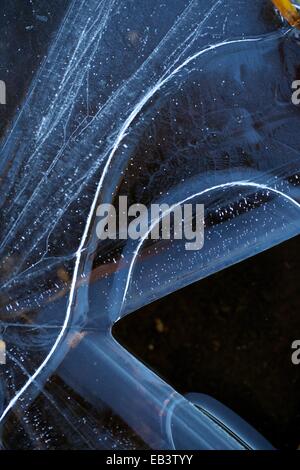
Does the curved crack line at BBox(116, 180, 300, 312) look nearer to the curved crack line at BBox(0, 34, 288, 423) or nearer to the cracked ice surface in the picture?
the cracked ice surface

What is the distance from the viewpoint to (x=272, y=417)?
121 cm

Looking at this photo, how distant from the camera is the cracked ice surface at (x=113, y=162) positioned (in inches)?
40.4

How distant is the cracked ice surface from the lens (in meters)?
1.03

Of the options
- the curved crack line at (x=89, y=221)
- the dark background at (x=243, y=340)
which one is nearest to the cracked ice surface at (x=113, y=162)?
the curved crack line at (x=89, y=221)

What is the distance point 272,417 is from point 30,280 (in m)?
0.68

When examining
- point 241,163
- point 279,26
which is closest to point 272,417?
point 241,163

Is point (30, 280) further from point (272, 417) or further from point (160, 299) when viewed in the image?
point (272, 417)

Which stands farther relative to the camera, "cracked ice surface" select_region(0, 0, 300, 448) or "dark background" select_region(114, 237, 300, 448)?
"dark background" select_region(114, 237, 300, 448)

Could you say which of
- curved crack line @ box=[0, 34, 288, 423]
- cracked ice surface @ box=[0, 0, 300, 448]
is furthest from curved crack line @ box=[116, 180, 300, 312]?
curved crack line @ box=[0, 34, 288, 423]

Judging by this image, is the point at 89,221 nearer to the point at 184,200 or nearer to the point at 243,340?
the point at 184,200

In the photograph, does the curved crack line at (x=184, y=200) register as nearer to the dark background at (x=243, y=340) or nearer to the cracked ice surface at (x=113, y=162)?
the cracked ice surface at (x=113, y=162)

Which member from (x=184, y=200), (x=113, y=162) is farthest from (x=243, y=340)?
(x=113, y=162)

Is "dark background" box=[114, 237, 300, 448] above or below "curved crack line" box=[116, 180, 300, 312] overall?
below

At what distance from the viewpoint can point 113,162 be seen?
40.8 inches
